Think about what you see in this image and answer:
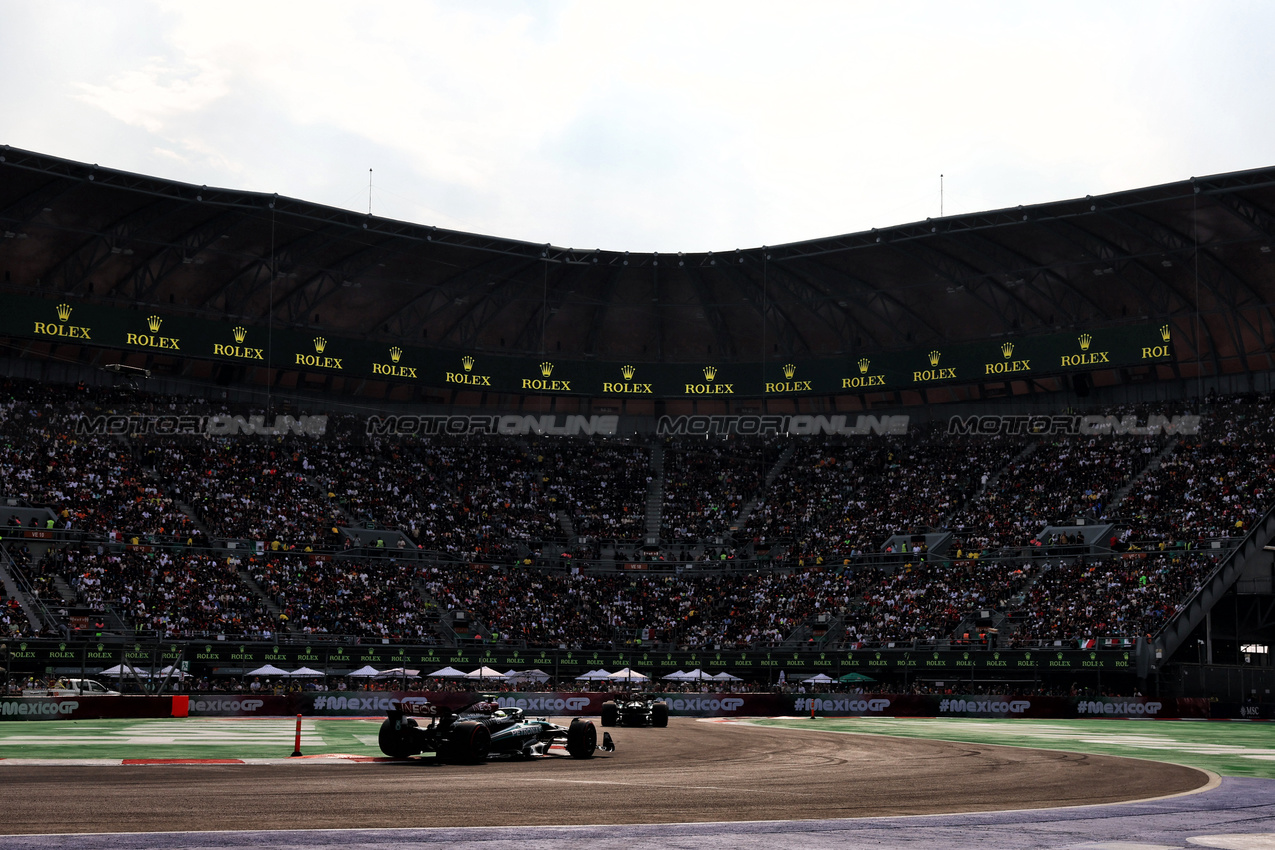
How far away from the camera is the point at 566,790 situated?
15.5m

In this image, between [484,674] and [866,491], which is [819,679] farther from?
[866,491]

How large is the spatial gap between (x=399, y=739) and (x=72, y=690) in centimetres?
2655

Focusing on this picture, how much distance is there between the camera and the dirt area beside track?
12164 mm

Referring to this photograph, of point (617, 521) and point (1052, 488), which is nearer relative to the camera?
point (1052, 488)

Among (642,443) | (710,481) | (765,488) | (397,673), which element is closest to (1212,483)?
(765,488)

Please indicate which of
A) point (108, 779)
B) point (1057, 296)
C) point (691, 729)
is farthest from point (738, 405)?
point (108, 779)

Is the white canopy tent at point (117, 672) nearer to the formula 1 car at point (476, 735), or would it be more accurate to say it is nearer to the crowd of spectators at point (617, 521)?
the crowd of spectators at point (617, 521)

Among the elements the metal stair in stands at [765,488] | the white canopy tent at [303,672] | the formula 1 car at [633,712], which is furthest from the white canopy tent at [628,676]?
the formula 1 car at [633,712]

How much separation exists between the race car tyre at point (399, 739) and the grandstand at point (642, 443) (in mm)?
29428

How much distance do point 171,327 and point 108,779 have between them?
48.9 metres

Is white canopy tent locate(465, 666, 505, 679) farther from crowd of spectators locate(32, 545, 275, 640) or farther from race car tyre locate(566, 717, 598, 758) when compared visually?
race car tyre locate(566, 717, 598, 758)

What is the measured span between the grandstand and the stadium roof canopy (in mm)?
211

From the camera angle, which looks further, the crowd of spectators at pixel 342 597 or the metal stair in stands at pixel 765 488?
the metal stair in stands at pixel 765 488

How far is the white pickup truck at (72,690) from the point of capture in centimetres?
3869
